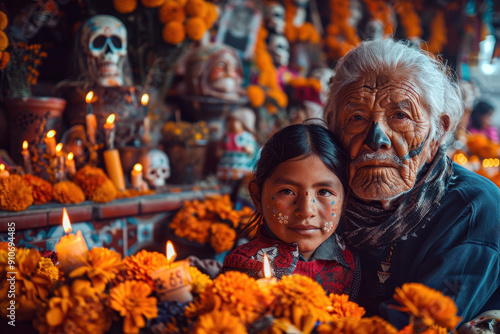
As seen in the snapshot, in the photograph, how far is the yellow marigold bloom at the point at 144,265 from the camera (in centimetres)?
120

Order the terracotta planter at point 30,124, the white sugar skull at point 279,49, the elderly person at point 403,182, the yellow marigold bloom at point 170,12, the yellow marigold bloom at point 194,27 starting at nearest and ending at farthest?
1. the elderly person at point 403,182
2. the terracotta planter at point 30,124
3. the yellow marigold bloom at point 170,12
4. the yellow marigold bloom at point 194,27
5. the white sugar skull at point 279,49

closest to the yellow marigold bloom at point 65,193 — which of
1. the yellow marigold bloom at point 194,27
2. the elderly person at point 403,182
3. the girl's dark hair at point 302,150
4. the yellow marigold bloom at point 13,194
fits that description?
the yellow marigold bloom at point 13,194

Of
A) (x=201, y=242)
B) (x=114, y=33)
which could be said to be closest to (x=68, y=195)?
(x=201, y=242)

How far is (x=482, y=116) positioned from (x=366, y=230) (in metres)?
6.20

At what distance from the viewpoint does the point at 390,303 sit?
126 centimetres

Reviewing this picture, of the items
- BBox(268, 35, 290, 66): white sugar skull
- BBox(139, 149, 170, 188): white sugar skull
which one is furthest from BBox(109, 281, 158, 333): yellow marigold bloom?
BBox(268, 35, 290, 66): white sugar skull

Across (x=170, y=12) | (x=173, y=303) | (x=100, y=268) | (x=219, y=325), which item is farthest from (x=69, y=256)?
(x=170, y=12)

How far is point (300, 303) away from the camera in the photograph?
1.04 meters

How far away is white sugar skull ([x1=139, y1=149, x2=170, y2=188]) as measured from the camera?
362cm

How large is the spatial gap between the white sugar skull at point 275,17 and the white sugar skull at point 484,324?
16.5 ft

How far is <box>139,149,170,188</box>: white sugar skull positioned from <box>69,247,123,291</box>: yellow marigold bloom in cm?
245

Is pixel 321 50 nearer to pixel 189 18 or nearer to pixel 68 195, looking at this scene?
pixel 189 18

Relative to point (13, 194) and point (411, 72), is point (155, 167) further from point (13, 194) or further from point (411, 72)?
point (411, 72)

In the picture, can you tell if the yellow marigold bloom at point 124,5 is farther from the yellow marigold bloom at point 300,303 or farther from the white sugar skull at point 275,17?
the yellow marigold bloom at point 300,303
